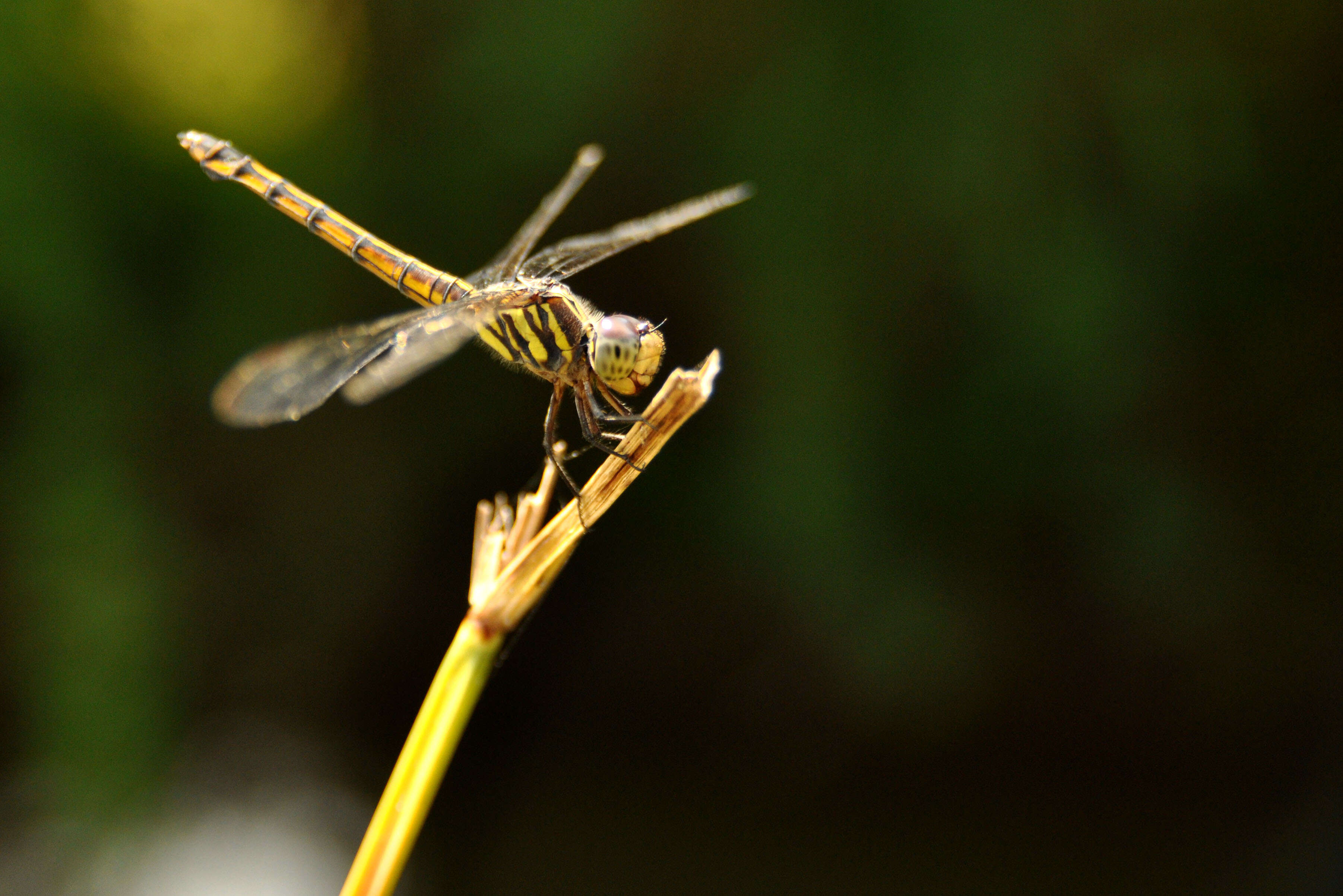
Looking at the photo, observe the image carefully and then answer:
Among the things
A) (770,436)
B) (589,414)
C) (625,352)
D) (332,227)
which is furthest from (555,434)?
(770,436)

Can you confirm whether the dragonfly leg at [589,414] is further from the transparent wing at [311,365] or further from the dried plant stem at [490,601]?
the dried plant stem at [490,601]

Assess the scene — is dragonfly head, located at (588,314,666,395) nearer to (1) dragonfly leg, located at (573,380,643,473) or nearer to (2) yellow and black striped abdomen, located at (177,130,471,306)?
(1) dragonfly leg, located at (573,380,643,473)

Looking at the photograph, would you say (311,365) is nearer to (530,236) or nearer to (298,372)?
(298,372)

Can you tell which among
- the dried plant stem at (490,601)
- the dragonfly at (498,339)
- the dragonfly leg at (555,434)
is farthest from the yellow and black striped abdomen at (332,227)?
the dried plant stem at (490,601)

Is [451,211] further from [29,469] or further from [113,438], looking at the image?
[29,469]

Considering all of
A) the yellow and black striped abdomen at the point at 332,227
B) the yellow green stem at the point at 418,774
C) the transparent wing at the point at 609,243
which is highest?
the yellow and black striped abdomen at the point at 332,227

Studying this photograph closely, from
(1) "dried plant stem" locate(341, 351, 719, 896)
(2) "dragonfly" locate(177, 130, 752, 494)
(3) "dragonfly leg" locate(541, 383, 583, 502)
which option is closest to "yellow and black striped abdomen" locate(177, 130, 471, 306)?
(2) "dragonfly" locate(177, 130, 752, 494)

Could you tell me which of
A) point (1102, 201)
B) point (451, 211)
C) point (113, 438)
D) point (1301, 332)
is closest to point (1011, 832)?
point (1301, 332)
